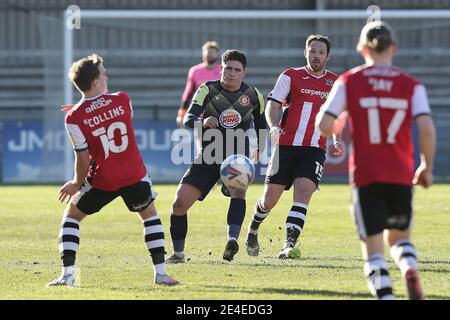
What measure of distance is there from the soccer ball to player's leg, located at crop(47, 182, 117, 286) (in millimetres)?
1423

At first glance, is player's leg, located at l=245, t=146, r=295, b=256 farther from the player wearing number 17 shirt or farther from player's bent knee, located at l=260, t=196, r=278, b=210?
the player wearing number 17 shirt

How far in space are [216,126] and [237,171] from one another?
1.03 m

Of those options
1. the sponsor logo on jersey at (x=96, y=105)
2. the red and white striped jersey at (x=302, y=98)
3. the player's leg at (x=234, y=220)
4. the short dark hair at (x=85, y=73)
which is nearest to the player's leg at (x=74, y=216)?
the sponsor logo on jersey at (x=96, y=105)

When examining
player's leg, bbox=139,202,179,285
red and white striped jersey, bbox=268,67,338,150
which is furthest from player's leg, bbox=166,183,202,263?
player's leg, bbox=139,202,179,285

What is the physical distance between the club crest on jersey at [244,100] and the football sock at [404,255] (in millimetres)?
3964

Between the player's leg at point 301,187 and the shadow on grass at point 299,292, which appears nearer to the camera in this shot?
the shadow on grass at point 299,292

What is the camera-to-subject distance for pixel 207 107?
10852 millimetres

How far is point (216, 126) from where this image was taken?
10.8m

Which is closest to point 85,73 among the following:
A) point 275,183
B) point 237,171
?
point 237,171

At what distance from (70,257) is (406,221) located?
304 centimetres

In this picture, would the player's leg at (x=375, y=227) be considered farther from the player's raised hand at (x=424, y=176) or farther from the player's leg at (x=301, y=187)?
the player's leg at (x=301, y=187)

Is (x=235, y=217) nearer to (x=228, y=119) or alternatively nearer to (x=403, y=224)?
(x=228, y=119)

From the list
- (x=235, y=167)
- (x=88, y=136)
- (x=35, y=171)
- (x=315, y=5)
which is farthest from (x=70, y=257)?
(x=315, y=5)

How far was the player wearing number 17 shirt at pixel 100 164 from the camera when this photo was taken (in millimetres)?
8508
